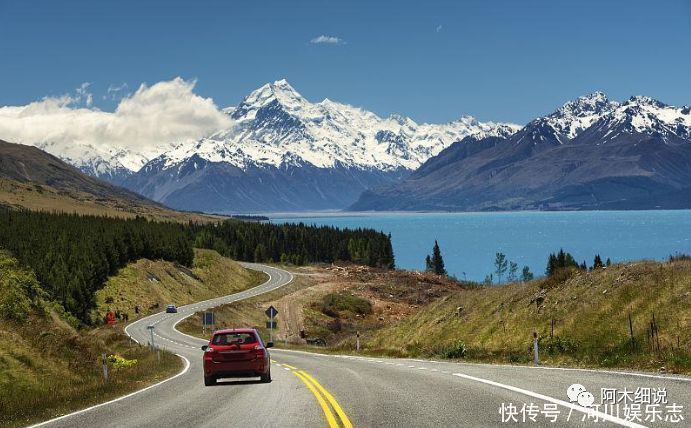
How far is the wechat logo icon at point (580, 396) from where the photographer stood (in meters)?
13.6

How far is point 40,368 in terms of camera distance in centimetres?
2583

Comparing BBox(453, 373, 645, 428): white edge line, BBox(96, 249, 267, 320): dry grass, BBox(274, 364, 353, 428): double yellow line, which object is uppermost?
BBox(96, 249, 267, 320): dry grass

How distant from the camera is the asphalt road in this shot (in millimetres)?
12836

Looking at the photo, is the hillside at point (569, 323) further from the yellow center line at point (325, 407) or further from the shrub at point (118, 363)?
the shrub at point (118, 363)

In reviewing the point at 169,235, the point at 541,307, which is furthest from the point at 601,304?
the point at 169,235

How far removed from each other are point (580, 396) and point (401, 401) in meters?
3.81

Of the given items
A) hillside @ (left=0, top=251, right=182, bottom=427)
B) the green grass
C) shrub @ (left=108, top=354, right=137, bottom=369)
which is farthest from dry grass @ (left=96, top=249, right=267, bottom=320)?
the green grass

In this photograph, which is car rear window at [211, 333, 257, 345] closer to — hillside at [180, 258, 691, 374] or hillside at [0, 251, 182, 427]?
hillside at [0, 251, 182, 427]

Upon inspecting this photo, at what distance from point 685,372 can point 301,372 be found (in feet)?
44.1

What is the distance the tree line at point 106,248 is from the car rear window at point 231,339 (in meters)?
60.6

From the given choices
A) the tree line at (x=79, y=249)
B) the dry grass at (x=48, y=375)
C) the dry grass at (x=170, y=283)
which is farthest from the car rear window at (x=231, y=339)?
the dry grass at (x=170, y=283)

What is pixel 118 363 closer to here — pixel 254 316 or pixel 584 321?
pixel 584 321

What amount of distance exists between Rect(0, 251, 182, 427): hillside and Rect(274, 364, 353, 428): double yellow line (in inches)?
229

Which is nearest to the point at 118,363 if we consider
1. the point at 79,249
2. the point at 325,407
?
the point at 325,407
